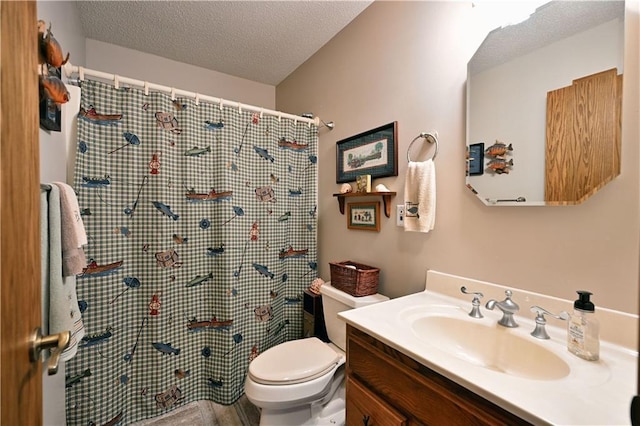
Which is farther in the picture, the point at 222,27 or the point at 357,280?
the point at 222,27

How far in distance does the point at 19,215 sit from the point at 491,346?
4.36 ft

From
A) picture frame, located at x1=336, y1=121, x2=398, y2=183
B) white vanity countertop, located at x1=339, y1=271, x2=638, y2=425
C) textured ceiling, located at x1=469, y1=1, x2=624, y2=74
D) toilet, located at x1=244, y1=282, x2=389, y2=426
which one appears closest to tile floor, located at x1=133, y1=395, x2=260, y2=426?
toilet, located at x1=244, y1=282, x2=389, y2=426

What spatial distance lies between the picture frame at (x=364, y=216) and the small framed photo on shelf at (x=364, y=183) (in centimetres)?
10

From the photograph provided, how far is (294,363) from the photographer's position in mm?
1357

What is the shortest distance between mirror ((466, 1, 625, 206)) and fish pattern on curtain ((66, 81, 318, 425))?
50.1 inches

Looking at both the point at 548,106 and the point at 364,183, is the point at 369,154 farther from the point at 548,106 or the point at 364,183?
the point at 548,106

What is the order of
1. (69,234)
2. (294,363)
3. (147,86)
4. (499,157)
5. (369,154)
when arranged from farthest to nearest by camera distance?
(369,154) → (147,86) → (294,363) → (499,157) → (69,234)

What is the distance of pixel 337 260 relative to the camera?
1929 mm

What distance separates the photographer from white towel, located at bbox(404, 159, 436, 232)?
126 cm

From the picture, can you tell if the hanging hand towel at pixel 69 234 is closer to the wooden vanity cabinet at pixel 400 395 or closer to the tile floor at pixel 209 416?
the wooden vanity cabinet at pixel 400 395

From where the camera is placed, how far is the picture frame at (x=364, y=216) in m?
1.59

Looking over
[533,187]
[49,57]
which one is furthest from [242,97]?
[533,187]

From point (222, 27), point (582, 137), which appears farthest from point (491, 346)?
point (222, 27)

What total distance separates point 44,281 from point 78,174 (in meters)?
0.74
